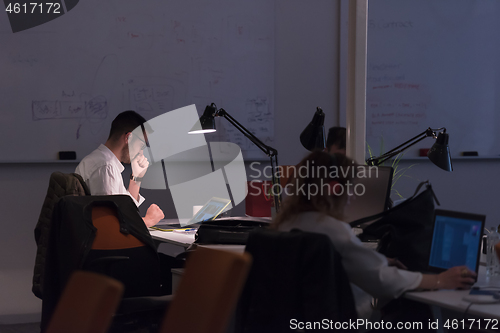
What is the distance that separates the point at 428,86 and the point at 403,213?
2790 mm

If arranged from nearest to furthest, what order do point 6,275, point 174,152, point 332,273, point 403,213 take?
point 332,273
point 403,213
point 6,275
point 174,152

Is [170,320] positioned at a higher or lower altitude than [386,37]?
lower

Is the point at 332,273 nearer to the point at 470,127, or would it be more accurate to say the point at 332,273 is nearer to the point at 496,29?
the point at 470,127

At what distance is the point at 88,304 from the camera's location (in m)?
0.92

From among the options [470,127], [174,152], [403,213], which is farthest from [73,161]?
[470,127]

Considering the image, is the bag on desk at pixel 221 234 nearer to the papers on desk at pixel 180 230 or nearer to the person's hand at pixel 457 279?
the papers on desk at pixel 180 230

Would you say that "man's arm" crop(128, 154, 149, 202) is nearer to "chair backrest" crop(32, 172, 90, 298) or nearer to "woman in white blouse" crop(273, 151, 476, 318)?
"chair backrest" crop(32, 172, 90, 298)

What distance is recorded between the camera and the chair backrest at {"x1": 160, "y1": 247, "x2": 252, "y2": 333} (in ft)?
2.93

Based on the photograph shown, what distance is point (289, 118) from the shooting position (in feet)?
13.2

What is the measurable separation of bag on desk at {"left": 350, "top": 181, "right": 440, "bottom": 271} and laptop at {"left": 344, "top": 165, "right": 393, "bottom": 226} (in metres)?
0.40

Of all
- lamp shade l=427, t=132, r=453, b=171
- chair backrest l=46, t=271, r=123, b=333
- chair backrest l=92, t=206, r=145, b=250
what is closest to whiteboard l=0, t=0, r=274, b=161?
chair backrest l=92, t=206, r=145, b=250

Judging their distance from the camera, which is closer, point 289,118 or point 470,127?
point 289,118

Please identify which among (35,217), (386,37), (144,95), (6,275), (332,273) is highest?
(386,37)

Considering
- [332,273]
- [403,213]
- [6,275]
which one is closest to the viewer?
[332,273]
